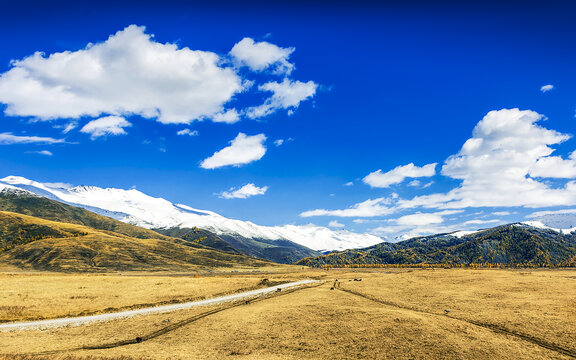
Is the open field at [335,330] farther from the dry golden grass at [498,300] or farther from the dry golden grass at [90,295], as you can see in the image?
the dry golden grass at [90,295]

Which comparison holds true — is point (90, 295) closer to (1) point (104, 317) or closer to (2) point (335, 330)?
(1) point (104, 317)

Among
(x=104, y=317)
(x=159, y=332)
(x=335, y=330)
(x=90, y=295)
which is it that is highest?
(x=335, y=330)

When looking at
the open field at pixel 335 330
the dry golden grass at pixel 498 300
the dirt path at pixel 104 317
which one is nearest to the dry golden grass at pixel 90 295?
the open field at pixel 335 330

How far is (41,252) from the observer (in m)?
183

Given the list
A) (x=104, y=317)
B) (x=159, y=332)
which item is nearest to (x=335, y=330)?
(x=159, y=332)

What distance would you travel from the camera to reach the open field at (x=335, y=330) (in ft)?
96.9

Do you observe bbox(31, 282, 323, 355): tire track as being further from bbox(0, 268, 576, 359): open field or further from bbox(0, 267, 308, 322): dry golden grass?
bbox(0, 267, 308, 322): dry golden grass

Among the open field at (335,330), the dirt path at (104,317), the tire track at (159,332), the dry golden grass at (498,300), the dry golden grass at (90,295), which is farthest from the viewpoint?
the dry golden grass at (90,295)

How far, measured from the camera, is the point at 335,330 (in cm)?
3572

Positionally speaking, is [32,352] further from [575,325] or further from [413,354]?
[575,325]

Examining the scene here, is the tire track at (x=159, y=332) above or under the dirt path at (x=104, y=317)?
above

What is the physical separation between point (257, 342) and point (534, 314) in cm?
3264

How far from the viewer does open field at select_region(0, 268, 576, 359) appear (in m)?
29.5

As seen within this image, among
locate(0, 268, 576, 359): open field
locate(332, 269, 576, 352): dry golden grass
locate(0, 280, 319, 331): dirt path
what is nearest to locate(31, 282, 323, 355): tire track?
locate(0, 268, 576, 359): open field
